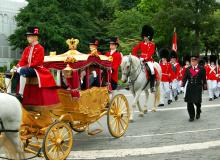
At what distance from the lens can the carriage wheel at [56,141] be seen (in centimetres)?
833

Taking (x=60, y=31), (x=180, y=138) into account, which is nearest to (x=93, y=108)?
(x=180, y=138)

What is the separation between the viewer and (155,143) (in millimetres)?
10312

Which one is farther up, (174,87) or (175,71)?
(175,71)

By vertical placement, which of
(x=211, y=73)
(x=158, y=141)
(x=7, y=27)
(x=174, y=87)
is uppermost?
(x=7, y=27)

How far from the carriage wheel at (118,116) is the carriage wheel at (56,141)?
1974 mm

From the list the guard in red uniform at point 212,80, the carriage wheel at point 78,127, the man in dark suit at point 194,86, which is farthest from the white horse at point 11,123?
the guard in red uniform at point 212,80

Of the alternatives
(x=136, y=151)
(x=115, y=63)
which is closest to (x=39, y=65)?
(x=136, y=151)

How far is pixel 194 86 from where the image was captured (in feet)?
45.7

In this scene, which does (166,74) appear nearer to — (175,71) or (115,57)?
(175,71)

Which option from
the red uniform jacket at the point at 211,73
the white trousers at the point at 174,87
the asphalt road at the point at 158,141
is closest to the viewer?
the asphalt road at the point at 158,141

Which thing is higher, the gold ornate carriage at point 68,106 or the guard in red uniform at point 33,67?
the guard in red uniform at point 33,67

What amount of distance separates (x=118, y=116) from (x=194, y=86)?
3.51m

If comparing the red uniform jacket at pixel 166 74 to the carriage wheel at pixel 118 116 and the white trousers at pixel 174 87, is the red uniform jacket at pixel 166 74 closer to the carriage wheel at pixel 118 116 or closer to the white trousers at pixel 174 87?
the white trousers at pixel 174 87

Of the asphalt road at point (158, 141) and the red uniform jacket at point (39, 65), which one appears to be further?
the asphalt road at point (158, 141)
